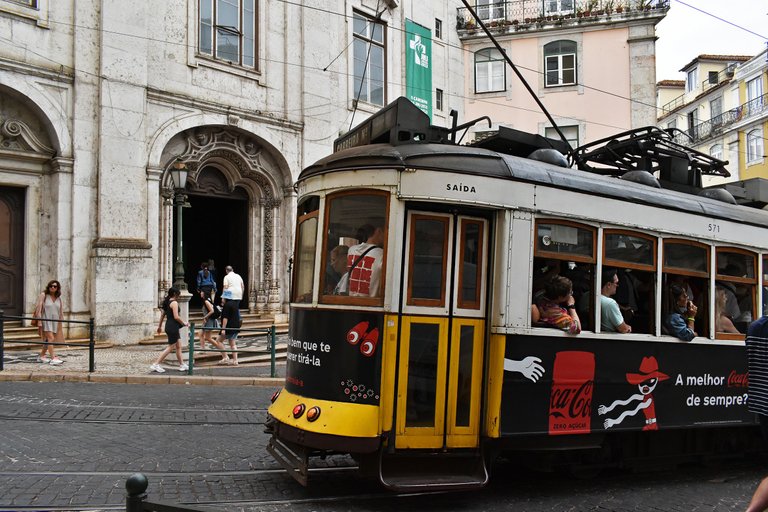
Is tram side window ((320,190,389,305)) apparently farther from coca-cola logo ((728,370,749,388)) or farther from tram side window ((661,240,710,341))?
coca-cola logo ((728,370,749,388))

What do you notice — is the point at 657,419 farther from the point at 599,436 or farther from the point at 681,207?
the point at 681,207

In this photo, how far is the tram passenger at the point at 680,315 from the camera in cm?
670

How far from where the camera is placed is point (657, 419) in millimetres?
6555

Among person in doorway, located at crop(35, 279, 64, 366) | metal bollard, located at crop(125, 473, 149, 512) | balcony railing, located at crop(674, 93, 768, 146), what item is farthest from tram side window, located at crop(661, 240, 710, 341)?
balcony railing, located at crop(674, 93, 768, 146)

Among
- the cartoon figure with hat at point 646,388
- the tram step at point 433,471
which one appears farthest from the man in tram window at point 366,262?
the cartoon figure with hat at point 646,388

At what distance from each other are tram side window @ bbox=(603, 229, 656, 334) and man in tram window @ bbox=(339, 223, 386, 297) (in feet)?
7.17

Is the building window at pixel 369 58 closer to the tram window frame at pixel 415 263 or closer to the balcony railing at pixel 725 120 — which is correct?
the tram window frame at pixel 415 263

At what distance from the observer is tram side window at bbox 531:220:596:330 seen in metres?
5.91

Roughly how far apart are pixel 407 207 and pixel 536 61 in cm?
2381

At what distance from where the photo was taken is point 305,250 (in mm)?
6090

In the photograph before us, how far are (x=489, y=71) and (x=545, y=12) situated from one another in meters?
3.31

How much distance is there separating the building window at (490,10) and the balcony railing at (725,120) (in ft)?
55.9

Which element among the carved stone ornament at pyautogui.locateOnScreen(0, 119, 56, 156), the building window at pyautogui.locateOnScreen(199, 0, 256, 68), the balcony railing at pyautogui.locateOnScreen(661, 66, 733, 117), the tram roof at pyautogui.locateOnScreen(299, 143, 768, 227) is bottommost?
the tram roof at pyautogui.locateOnScreen(299, 143, 768, 227)

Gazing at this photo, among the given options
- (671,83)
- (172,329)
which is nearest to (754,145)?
(671,83)
